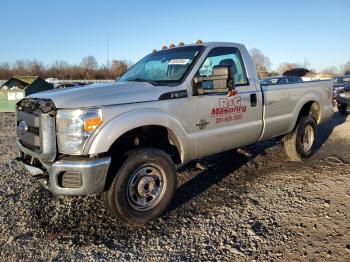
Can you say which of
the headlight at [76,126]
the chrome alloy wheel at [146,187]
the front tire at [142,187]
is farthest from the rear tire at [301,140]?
the headlight at [76,126]

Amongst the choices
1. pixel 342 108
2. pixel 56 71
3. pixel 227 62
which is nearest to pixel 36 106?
pixel 227 62

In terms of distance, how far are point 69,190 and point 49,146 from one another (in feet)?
1.61

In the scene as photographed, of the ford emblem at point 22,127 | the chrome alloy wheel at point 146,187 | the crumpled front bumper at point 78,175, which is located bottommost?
the chrome alloy wheel at point 146,187

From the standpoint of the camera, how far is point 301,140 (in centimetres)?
627

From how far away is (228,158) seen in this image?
6.55 meters

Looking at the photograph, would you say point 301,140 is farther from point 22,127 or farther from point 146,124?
point 22,127

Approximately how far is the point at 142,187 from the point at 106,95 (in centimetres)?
110

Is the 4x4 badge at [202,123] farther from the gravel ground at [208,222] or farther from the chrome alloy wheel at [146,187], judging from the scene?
the gravel ground at [208,222]

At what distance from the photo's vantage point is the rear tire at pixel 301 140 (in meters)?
6.11

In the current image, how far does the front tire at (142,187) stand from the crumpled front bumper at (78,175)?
0.21 meters

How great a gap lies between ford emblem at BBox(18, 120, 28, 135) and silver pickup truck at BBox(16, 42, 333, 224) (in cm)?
2

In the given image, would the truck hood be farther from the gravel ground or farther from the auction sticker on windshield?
the gravel ground

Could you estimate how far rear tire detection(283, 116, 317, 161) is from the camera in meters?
6.11

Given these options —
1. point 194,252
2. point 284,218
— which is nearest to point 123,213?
point 194,252
